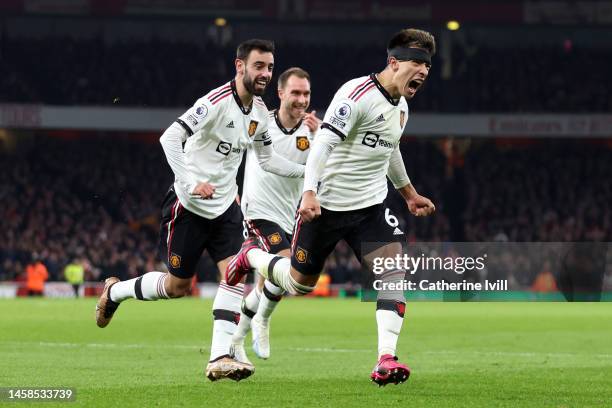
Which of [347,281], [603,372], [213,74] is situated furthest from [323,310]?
[213,74]

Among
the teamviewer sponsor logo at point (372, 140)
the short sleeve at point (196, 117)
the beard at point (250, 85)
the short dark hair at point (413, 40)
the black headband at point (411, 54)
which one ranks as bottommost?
the teamviewer sponsor logo at point (372, 140)

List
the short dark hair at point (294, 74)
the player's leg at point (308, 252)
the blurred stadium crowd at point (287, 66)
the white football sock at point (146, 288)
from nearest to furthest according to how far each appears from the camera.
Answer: the player's leg at point (308, 252), the white football sock at point (146, 288), the short dark hair at point (294, 74), the blurred stadium crowd at point (287, 66)

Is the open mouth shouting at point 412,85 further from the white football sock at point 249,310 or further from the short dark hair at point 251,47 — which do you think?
the white football sock at point 249,310

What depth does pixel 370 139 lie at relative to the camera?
7.78m

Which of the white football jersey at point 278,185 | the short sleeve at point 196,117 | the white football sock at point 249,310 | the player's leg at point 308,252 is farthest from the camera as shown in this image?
the white football jersey at point 278,185

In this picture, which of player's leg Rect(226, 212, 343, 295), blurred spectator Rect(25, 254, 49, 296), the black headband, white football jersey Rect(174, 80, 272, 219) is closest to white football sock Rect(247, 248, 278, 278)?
player's leg Rect(226, 212, 343, 295)

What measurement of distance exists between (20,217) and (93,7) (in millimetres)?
9698

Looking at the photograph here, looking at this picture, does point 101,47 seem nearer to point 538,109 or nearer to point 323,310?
point 538,109

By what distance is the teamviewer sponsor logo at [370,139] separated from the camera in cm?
776

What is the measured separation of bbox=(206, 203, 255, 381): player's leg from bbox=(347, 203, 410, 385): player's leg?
1.01 m

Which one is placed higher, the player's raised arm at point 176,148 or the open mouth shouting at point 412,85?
the open mouth shouting at point 412,85

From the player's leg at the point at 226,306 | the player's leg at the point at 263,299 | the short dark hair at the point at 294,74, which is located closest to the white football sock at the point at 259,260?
the player's leg at the point at 226,306

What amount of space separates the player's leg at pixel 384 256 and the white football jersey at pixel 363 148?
16 cm

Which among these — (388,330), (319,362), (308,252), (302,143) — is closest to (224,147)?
(308,252)
